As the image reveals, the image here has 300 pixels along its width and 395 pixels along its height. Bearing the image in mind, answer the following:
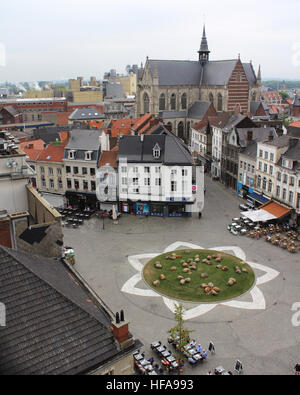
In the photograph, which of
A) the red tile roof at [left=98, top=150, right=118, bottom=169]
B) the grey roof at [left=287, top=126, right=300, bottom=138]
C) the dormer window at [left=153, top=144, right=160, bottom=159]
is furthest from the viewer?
the grey roof at [left=287, top=126, right=300, bottom=138]

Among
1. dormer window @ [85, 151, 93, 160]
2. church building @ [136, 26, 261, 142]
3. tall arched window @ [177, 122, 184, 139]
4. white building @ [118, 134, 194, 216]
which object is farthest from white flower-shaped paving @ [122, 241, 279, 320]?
tall arched window @ [177, 122, 184, 139]

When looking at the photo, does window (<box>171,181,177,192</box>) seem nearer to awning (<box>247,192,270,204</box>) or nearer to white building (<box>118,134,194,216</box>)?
white building (<box>118,134,194,216</box>)

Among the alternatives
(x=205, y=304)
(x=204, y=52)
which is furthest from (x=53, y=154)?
(x=204, y=52)

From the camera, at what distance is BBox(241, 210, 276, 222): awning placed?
146 ft

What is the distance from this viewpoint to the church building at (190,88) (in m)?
94.2

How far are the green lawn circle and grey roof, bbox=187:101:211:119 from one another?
59.1m

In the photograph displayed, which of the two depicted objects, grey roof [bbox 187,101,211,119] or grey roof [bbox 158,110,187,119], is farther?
grey roof [bbox 158,110,187,119]

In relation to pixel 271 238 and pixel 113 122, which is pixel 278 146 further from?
pixel 113 122

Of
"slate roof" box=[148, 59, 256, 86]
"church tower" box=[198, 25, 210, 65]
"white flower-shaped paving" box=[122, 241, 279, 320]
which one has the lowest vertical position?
"white flower-shaped paving" box=[122, 241, 279, 320]

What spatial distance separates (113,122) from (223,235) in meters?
44.7

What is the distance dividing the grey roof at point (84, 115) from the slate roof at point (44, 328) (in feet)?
292

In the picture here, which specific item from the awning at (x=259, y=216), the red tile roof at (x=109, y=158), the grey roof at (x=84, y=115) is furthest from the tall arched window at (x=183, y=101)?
the awning at (x=259, y=216)

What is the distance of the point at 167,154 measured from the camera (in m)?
49.9

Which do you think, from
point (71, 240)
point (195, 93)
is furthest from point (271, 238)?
point (195, 93)
